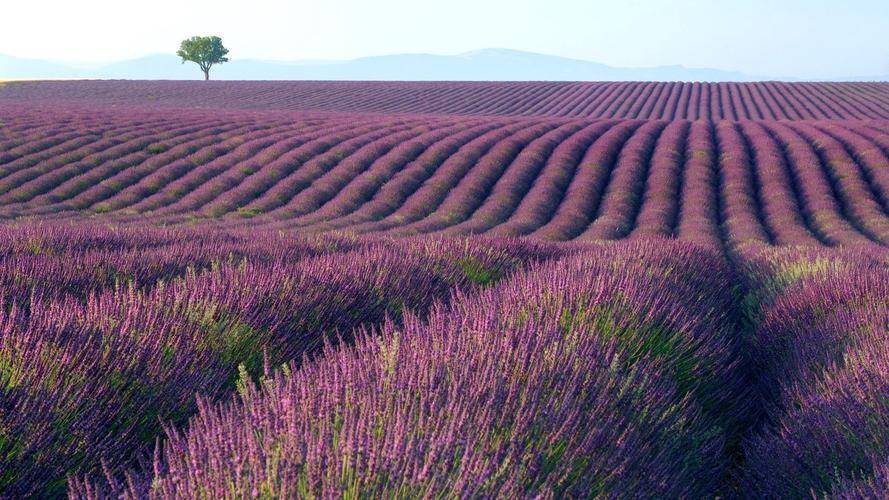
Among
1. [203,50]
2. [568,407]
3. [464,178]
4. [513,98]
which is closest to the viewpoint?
[568,407]

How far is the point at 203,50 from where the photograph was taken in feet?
266

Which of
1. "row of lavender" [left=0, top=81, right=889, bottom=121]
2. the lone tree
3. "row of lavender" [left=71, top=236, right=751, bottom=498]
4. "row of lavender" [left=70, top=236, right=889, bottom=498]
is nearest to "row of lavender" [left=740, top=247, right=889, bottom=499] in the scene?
"row of lavender" [left=70, top=236, right=889, bottom=498]

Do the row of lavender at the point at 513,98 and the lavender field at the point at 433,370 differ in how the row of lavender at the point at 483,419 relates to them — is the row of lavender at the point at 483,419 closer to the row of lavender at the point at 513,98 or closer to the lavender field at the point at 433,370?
the lavender field at the point at 433,370

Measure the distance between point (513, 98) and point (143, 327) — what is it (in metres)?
57.5

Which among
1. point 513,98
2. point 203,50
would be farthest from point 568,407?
point 203,50

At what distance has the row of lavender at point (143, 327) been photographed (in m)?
2.75

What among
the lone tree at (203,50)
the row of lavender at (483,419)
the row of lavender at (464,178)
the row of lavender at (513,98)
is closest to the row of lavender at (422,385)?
the row of lavender at (483,419)

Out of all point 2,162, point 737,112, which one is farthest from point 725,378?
point 737,112

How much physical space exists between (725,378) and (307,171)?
19.6 m

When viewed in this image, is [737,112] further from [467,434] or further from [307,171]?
[467,434]

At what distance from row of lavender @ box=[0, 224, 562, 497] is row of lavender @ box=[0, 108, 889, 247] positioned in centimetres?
898

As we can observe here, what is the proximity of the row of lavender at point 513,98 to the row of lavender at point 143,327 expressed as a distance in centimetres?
4117

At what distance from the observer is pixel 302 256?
7262 mm

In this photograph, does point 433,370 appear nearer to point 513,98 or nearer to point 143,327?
point 143,327
